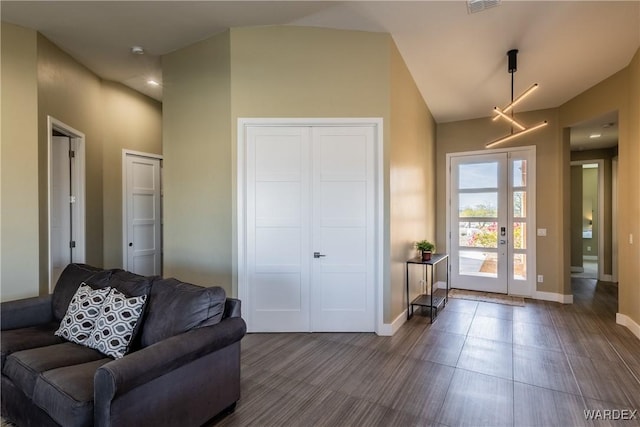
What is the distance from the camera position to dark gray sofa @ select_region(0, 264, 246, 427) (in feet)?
5.18

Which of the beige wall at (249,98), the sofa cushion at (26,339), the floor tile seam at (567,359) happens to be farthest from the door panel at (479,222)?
the sofa cushion at (26,339)

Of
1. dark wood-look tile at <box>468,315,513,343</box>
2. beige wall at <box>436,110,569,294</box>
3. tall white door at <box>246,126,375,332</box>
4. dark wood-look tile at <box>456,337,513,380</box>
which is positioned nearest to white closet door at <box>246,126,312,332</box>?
tall white door at <box>246,126,375,332</box>

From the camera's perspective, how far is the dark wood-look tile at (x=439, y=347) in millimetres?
3021

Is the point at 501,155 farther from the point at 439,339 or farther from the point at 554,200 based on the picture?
the point at 439,339

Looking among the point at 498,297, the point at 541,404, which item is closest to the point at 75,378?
the point at 541,404

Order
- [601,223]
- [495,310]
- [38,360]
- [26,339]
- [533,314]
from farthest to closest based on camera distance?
[601,223] → [495,310] → [533,314] → [26,339] → [38,360]

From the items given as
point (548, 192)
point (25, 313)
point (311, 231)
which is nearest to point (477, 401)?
point (311, 231)

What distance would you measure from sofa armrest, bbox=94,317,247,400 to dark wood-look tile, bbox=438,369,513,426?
1.52 metres

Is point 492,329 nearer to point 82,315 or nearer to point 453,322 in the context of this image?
point 453,322

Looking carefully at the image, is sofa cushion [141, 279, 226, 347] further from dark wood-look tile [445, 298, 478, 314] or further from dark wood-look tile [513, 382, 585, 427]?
dark wood-look tile [445, 298, 478, 314]

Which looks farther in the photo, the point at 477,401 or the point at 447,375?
the point at 447,375

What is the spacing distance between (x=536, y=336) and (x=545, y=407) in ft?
5.06

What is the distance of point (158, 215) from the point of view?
5320mm

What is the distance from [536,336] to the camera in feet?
11.7
